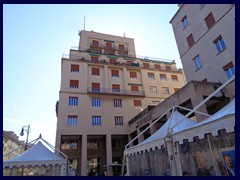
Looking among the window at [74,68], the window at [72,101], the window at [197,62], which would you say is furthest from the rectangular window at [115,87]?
the window at [197,62]

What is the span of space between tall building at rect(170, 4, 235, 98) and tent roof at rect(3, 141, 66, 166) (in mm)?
11880

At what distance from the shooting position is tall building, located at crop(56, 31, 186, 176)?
21.4 meters

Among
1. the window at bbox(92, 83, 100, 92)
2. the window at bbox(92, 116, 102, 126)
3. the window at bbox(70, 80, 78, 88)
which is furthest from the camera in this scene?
the window at bbox(92, 83, 100, 92)

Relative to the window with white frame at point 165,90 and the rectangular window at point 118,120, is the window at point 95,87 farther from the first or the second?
the window with white frame at point 165,90

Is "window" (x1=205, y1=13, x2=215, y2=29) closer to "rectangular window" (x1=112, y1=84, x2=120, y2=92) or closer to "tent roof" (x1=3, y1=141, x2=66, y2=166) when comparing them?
"rectangular window" (x1=112, y1=84, x2=120, y2=92)

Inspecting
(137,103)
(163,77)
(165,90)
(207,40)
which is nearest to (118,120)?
(137,103)

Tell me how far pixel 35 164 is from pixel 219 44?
49.3 feet

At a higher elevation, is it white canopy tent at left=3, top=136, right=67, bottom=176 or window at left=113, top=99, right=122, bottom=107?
window at left=113, top=99, right=122, bottom=107

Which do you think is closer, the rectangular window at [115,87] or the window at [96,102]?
the window at [96,102]

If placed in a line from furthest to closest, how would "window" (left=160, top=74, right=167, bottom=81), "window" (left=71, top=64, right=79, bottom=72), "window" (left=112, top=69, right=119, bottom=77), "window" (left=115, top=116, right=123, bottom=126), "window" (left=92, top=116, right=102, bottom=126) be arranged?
"window" (left=160, top=74, right=167, bottom=81), "window" (left=112, top=69, right=119, bottom=77), "window" (left=71, top=64, right=79, bottom=72), "window" (left=115, top=116, right=123, bottom=126), "window" (left=92, top=116, right=102, bottom=126)

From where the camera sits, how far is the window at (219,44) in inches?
540

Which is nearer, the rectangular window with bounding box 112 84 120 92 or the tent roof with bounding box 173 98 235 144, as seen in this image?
the tent roof with bounding box 173 98 235 144

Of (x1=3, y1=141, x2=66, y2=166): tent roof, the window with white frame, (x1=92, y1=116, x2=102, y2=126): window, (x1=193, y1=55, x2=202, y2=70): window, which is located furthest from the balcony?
(x1=3, y1=141, x2=66, y2=166): tent roof
